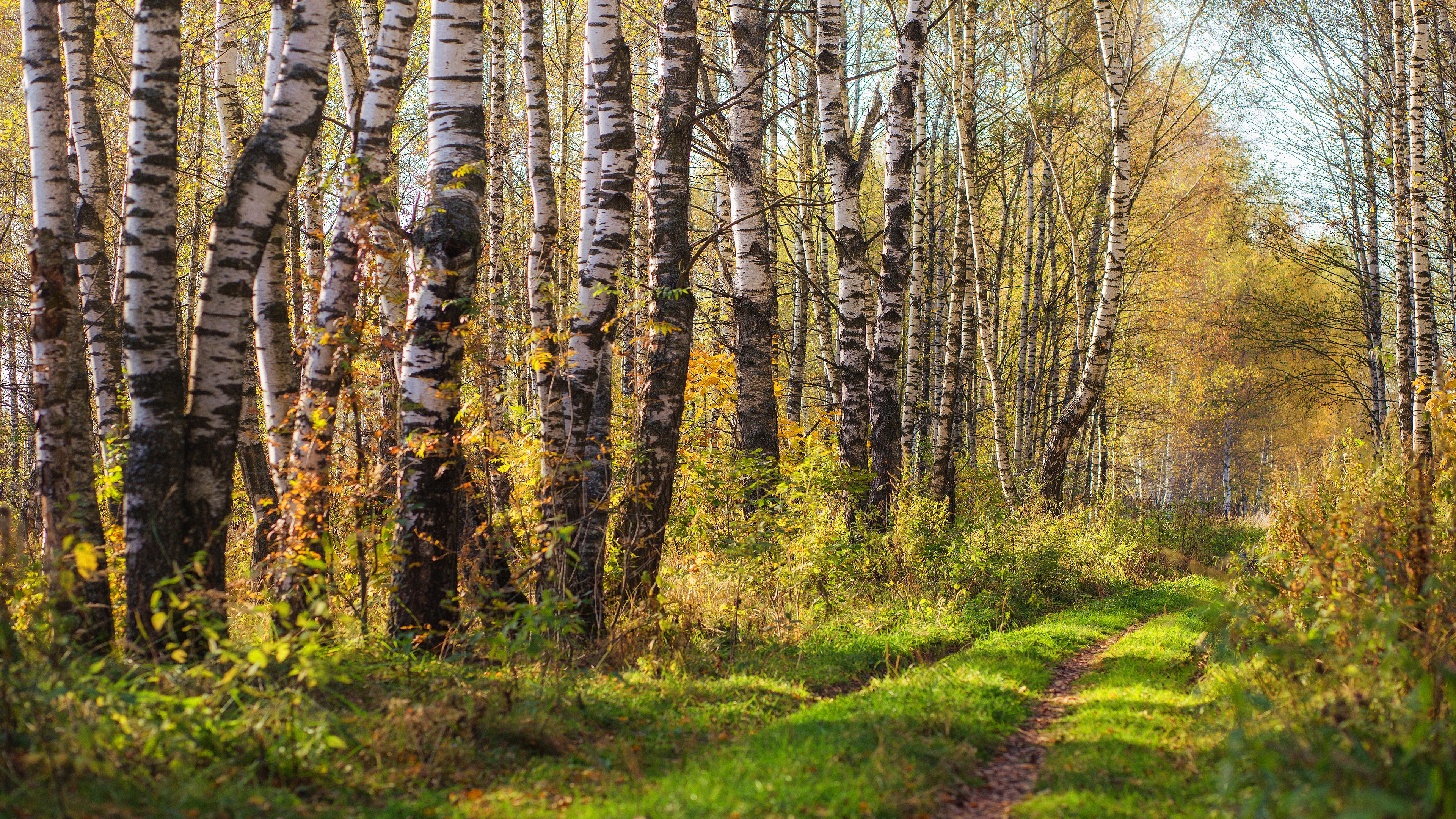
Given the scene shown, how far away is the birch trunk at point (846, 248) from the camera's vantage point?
10016mm

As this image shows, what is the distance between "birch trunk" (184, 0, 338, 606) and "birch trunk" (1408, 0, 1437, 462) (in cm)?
1403

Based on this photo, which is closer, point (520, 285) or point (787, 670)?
point (787, 670)

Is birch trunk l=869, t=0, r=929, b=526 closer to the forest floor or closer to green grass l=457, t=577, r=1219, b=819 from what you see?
the forest floor

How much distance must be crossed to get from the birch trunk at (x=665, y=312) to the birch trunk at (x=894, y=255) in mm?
3825

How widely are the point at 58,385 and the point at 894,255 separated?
8.33 m

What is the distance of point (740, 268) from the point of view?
9.25 metres

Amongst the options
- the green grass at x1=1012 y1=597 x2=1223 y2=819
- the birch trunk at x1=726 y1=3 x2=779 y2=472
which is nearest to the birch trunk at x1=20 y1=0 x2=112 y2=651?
the green grass at x1=1012 y1=597 x2=1223 y2=819

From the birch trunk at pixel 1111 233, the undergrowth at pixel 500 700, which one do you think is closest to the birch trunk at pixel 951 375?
the birch trunk at pixel 1111 233

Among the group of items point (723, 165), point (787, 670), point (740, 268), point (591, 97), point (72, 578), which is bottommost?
point (787, 670)

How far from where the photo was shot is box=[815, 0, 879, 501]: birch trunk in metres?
10.0

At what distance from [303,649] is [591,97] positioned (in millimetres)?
6568

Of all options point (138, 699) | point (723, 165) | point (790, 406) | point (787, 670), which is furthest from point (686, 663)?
point (790, 406)

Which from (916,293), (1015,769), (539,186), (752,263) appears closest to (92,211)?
(539,186)

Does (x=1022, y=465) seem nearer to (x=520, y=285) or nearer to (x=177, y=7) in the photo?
(x=520, y=285)
